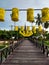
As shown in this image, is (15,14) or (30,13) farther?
(30,13)

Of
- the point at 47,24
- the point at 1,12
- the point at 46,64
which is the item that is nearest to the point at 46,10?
the point at 1,12

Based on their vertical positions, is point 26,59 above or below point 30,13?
below

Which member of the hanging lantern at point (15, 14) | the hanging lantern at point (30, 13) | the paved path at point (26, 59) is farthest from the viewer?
the hanging lantern at point (30, 13)

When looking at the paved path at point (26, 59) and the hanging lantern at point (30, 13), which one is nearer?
the paved path at point (26, 59)

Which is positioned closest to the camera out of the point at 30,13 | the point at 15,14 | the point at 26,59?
the point at 26,59

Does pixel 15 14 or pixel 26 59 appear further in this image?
pixel 15 14

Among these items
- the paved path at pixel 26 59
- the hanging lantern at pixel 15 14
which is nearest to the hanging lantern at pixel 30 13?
the hanging lantern at pixel 15 14

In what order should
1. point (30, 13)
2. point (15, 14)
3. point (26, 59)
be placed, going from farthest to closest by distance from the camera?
1. point (30, 13)
2. point (15, 14)
3. point (26, 59)

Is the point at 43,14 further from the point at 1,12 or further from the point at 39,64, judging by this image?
the point at 39,64

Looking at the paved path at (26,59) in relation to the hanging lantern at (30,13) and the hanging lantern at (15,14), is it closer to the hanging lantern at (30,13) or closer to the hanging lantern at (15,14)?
the hanging lantern at (15,14)

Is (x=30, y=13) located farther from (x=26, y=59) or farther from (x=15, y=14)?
(x=26, y=59)

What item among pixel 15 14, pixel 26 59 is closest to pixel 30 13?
pixel 15 14

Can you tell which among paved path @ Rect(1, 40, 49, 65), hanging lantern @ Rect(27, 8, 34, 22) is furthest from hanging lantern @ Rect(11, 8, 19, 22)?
paved path @ Rect(1, 40, 49, 65)

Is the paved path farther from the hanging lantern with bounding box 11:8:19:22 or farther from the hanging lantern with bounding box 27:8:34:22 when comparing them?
the hanging lantern with bounding box 27:8:34:22
